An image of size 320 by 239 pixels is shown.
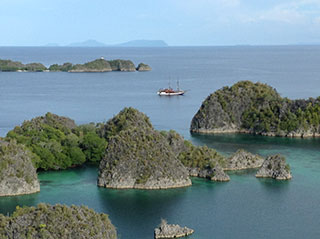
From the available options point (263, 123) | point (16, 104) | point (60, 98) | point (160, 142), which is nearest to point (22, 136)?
point (160, 142)

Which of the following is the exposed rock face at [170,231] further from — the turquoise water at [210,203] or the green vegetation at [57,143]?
the green vegetation at [57,143]

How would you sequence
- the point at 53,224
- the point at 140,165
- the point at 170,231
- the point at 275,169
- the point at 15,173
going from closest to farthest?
the point at 53,224 → the point at 170,231 → the point at 15,173 → the point at 140,165 → the point at 275,169

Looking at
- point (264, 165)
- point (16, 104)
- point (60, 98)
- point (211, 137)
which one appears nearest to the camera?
point (264, 165)

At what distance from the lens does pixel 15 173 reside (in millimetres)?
52625

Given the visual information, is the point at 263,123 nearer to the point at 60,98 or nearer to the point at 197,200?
the point at 197,200

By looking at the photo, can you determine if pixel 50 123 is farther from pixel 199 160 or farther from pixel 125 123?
pixel 199 160

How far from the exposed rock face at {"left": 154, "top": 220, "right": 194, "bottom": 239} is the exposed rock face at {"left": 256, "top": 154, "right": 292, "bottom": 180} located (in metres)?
17.7

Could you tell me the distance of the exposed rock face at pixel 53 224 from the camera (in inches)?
1403

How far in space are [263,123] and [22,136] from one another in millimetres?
34820

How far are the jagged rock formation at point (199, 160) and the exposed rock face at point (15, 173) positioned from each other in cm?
1424

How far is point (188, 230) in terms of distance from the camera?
43.7 meters

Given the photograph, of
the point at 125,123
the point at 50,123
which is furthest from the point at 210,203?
the point at 50,123

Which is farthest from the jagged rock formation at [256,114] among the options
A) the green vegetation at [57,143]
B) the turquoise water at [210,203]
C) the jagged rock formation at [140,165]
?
the jagged rock formation at [140,165]

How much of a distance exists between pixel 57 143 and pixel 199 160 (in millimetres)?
14000
